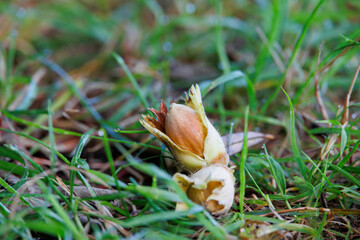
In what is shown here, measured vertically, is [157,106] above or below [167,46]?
below

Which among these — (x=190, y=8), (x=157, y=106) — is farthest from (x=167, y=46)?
(x=157, y=106)

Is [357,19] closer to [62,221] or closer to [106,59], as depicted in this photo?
[106,59]

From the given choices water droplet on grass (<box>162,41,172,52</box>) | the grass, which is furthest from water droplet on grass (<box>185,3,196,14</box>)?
water droplet on grass (<box>162,41,172,52</box>)

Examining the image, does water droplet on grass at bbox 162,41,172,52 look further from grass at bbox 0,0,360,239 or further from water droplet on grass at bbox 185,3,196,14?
water droplet on grass at bbox 185,3,196,14

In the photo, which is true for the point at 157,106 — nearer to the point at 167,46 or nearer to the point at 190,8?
the point at 167,46

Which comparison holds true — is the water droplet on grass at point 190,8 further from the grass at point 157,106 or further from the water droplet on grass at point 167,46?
the water droplet on grass at point 167,46

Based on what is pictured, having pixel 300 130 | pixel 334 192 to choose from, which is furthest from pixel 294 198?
pixel 300 130

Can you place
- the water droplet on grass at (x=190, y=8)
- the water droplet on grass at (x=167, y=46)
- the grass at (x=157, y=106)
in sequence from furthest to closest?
the water droplet on grass at (x=190, y=8) < the water droplet on grass at (x=167, y=46) < the grass at (x=157, y=106)

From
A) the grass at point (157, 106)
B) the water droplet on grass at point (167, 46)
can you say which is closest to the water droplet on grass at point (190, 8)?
the grass at point (157, 106)
